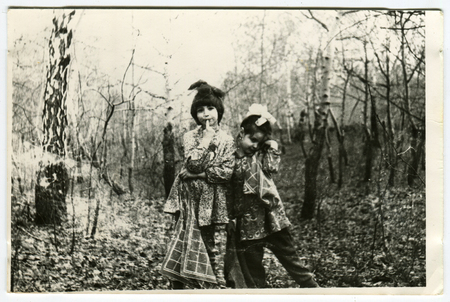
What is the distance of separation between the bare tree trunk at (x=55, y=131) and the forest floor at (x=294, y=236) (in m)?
0.14

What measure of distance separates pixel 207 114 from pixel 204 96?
0.74ft

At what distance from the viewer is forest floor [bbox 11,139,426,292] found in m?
5.13

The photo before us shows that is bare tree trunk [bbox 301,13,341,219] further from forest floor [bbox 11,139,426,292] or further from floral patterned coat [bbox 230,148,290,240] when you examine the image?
floral patterned coat [bbox 230,148,290,240]

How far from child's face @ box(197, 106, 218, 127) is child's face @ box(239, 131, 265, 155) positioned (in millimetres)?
407

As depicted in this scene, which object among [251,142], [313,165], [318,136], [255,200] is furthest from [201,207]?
[318,136]

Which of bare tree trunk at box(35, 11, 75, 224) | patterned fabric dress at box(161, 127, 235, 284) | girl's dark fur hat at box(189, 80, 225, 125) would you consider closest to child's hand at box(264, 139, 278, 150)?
patterned fabric dress at box(161, 127, 235, 284)

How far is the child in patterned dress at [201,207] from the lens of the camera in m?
5.05

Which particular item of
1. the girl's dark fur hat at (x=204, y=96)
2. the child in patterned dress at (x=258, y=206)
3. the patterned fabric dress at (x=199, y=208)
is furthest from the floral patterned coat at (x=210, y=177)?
the girl's dark fur hat at (x=204, y=96)

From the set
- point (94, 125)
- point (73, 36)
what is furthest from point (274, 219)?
point (73, 36)

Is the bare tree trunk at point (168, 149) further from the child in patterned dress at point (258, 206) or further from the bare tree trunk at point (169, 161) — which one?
the child in patterned dress at point (258, 206)

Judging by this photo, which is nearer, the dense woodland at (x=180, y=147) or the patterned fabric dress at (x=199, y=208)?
the patterned fabric dress at (x=199, y=208)

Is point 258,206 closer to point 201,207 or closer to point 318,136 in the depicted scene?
point 201,207

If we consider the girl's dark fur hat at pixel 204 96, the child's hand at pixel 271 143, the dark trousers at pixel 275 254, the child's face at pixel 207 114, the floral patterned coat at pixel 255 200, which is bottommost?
the dark trousers at pixel 275 254
